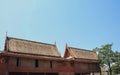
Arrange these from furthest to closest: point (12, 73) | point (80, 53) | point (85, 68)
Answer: point (80, 53)
point (85, 68)
point (12, 73)

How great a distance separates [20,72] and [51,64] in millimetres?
5241

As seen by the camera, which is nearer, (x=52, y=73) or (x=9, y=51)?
(x=9, y=51)

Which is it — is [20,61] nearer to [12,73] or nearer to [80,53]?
[12,73]

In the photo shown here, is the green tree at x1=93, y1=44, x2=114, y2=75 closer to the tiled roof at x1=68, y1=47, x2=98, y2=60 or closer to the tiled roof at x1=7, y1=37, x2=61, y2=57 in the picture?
the tiled roof at x1=68, y1=47, x2=98, y2=60

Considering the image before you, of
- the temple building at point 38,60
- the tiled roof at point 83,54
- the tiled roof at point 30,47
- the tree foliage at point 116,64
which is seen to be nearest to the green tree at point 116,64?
the tree foliage at point 116,64

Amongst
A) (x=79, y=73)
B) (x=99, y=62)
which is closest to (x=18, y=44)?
(x=79, y=73)

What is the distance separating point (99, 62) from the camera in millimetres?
32125

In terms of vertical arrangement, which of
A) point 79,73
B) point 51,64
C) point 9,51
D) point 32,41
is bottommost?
point 79,73

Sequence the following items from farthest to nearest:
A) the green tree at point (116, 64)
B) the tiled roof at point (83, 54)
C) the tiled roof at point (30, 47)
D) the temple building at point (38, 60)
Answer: the green tree at point (116, 64) → the tiled roof at point (83, 54) → the tiled roof at point (30, 47) → the temple building at point (38, 60)

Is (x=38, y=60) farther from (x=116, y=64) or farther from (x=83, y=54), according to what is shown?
(x=116, y=64)

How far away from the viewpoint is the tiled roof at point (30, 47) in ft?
75.9

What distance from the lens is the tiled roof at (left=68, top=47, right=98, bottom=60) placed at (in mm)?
30066

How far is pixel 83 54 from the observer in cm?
3180

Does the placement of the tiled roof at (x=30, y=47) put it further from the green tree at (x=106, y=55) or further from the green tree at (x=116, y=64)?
the green tree at (x=116, y=64)
